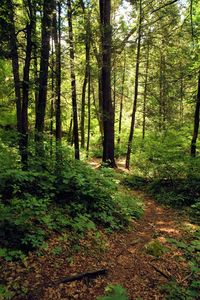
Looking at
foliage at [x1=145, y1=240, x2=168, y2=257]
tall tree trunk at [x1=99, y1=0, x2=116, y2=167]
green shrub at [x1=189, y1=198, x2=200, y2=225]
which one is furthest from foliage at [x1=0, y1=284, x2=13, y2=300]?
tall tree trunk at [x1=99, y1=0, x2=116, y2=167]

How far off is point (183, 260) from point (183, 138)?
9033 millimetres

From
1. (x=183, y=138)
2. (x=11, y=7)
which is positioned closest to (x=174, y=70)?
(x=183, y=138)

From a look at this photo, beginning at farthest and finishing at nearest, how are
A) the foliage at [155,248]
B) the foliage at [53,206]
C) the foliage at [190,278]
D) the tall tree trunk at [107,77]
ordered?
the tall tree trunk at [107,77] → the foliage at [155,248] → the foliage at [53,206] → the foliage at [190,278]

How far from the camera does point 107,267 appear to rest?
4402mm

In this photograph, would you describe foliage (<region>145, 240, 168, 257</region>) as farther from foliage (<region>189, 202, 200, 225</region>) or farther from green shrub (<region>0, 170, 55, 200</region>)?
foliage (<region>189, 202, 200, 225</region>)

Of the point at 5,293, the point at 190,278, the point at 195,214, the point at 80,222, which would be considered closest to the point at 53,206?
the point at 80,222

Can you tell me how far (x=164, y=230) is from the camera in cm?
653

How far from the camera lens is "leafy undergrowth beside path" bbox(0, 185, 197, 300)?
11.8 feet

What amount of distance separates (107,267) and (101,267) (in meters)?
0.11

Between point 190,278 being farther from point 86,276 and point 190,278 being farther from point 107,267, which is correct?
point 86,276

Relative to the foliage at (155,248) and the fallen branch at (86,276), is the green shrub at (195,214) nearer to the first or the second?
the foliage at (155,248)

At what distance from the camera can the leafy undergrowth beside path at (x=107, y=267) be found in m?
3.61

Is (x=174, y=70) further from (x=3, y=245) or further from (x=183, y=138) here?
(x=3, y=245)

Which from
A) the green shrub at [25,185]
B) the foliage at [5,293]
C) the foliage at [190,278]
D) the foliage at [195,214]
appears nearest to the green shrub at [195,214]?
the foliage at [195,214]
